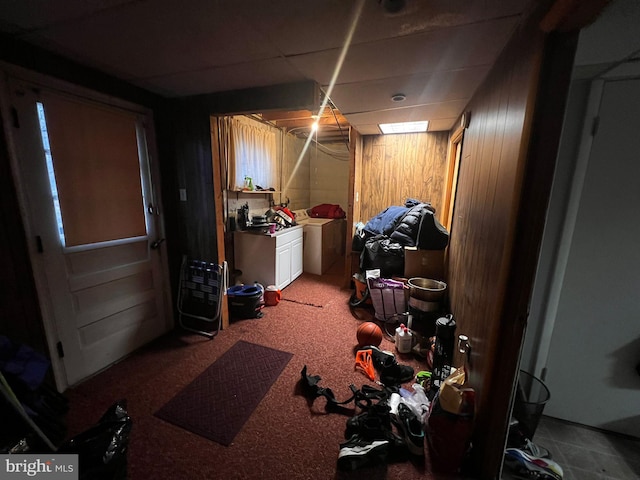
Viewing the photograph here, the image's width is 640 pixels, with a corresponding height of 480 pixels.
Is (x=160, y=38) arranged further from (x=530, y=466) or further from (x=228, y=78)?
(x=530, y=466)

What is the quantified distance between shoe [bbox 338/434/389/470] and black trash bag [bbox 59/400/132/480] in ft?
3.43

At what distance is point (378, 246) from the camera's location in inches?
121

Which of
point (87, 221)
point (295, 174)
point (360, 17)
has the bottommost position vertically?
point (87, 221)

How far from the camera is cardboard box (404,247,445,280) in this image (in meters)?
2.82

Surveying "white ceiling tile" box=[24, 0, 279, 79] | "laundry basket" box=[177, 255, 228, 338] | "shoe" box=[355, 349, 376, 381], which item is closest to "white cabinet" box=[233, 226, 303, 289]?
"laundry basket" box=[177, 255, 228, 338]

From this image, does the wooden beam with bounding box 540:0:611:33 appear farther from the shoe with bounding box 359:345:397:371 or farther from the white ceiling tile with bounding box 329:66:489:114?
the shoe with bounding box 359:345:397:371

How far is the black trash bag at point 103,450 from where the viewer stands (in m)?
1.10

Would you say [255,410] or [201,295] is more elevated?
[201,295]

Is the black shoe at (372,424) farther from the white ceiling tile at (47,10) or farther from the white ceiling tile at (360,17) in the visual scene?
the white ceiling tile at (47,10)

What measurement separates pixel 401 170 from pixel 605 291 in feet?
8.61

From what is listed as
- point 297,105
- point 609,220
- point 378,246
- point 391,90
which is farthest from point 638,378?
point 297,105

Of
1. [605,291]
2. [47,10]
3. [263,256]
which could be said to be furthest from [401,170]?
[47,10]

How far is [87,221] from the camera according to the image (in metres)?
1.83

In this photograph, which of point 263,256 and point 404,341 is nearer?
point 404,341
